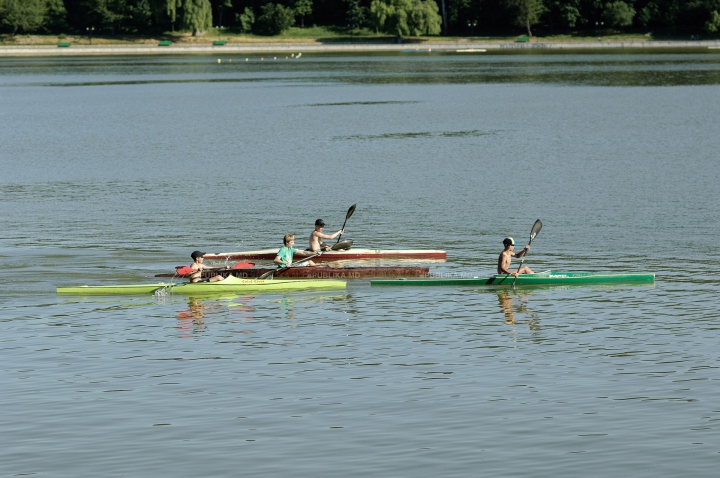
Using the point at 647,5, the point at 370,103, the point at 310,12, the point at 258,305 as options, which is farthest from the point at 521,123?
the point at 310,12

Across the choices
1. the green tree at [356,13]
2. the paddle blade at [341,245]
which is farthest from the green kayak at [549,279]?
the green tree at [356,13]

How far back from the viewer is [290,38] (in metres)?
189

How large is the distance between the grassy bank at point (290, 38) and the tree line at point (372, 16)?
136 cm

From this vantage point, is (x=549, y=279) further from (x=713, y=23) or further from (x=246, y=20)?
(x=246, y=20)

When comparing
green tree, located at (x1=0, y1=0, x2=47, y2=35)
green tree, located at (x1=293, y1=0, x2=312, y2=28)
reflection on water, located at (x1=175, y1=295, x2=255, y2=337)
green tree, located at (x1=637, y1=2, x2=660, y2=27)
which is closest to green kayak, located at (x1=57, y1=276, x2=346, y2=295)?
reflection on water, located at (x1=175, y1=295, x2=255, y2=337)

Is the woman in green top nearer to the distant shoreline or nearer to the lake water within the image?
the lake water

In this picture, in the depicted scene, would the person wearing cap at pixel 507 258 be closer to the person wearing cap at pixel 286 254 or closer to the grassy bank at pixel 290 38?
the person wearing cap at pixel 286 254

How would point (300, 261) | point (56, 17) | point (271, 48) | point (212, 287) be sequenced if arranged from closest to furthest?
point (212, 287), point (300, 261), point (56, 17), point (271, 48)

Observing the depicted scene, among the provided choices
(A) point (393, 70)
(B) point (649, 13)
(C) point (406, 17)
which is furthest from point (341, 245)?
(B) point (649, 13)

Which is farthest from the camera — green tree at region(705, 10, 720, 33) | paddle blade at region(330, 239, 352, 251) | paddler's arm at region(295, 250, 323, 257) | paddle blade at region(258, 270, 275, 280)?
green tree at region(705, 10, 720, 33)

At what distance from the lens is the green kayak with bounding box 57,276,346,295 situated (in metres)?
27.2

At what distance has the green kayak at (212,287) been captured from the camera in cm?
2716

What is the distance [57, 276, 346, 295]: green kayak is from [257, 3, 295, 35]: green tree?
16158cm

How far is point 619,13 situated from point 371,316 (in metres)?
154
